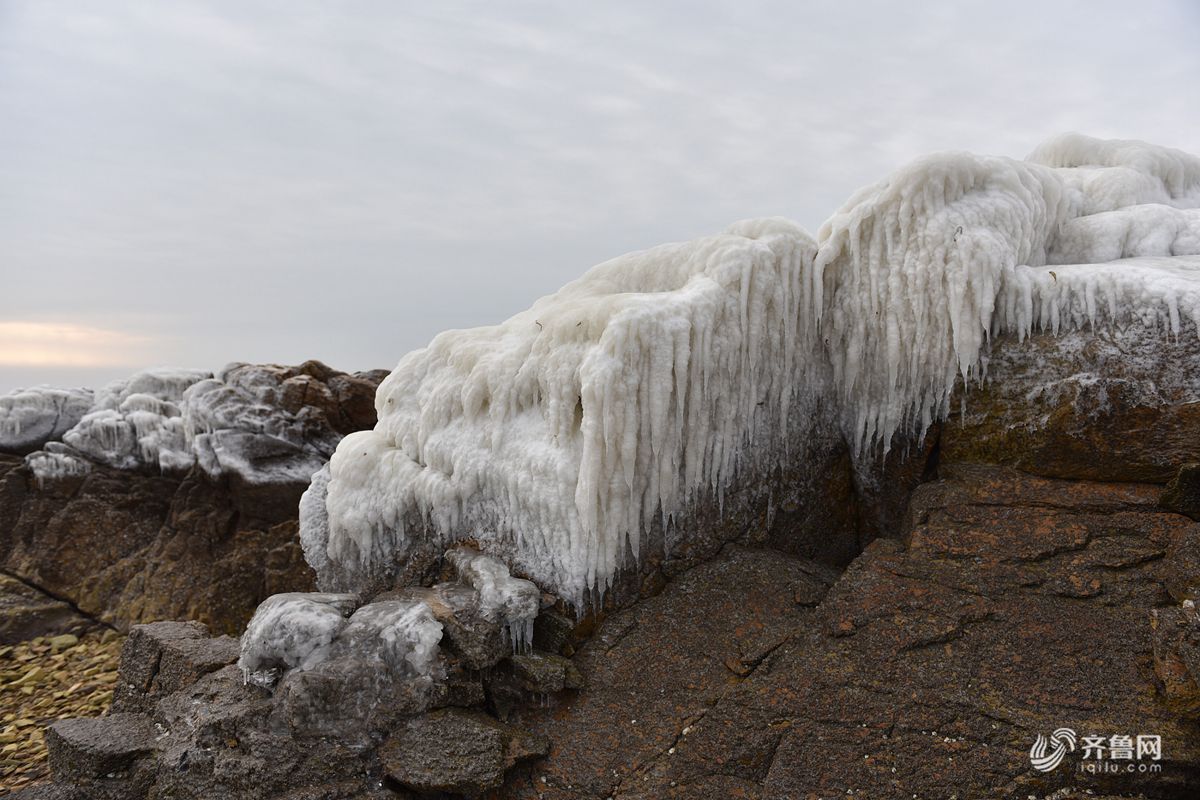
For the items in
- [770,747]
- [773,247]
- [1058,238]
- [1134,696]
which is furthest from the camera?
[1058,238]

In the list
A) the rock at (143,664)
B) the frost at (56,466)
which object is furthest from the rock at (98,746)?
the frost at (56,466)

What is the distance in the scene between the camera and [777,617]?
6.53 m

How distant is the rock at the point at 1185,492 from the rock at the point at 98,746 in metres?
8.91

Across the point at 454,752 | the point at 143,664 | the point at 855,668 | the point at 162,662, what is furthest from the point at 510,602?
the point at 143,664

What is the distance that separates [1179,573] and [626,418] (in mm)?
4470

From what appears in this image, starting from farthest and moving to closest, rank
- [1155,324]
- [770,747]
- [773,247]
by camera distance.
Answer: [773,247]
[1155,324]
[770,747]

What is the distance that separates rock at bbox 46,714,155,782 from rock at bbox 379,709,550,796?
2431mm

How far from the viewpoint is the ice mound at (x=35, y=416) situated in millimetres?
13516

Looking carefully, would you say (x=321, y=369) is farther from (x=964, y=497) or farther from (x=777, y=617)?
(x=964, y=497)

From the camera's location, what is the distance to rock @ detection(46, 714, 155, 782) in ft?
20.1

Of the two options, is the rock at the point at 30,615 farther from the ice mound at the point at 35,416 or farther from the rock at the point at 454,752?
the rock at the point at 454,752

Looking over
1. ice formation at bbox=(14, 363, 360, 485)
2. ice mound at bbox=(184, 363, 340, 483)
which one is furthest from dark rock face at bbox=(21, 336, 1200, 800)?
ice formation at bbox=(14, 363, 360, 485)

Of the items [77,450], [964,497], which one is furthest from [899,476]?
[77,450]

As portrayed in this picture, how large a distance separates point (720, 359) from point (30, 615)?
12.0m
